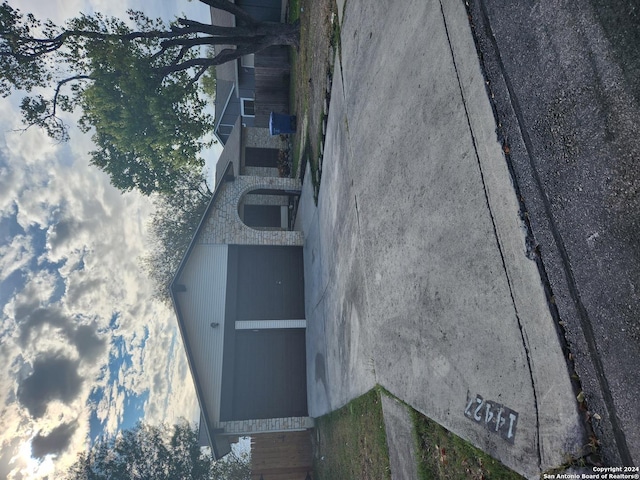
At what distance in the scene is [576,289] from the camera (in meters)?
2.81

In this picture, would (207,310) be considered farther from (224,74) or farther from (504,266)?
(224,74)

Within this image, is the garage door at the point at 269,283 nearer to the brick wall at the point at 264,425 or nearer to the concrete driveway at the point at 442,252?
the brick wall at the point at 264,425

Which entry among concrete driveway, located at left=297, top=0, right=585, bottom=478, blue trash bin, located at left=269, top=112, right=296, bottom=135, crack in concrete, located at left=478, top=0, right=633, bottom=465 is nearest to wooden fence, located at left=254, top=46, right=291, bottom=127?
blue trash bin, located at left=269, top=112, right=296, bottom=135

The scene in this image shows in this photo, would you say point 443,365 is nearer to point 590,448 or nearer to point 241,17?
point 590,448

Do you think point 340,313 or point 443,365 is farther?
point 340,313

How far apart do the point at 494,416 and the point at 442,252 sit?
183 centimetres

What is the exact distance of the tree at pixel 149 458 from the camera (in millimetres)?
20016

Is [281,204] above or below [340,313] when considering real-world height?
above

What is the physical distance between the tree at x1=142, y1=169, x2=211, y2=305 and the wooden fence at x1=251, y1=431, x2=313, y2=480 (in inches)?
663

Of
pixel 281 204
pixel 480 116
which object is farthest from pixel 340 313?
pixel 281 204

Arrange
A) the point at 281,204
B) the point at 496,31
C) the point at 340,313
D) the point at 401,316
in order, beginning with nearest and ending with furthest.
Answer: the point at 496,31
the point at 401,316
the point at 340,313
the point at 281,204

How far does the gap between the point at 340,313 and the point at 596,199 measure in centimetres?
699

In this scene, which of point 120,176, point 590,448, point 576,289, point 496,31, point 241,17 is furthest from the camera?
point 120,176

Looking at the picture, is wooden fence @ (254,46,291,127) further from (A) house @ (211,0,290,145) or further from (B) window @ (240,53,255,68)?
(B) window @ (240,53,255,68)
